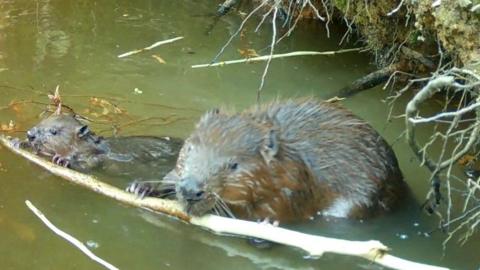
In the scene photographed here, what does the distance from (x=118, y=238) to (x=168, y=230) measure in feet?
0.77

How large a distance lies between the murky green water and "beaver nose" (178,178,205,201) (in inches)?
12.5

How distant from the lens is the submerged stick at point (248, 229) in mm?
2869

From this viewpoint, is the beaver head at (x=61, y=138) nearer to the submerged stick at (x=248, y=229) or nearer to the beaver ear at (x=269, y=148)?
the submerged stick at (x=248, y=229)

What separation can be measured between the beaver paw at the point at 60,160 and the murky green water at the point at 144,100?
16 centimetres

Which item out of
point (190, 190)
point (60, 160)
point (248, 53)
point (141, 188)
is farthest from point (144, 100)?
point (190, 190)

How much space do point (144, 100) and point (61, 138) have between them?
94 centimetres

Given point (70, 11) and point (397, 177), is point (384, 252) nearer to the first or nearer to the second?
point (397, 177)

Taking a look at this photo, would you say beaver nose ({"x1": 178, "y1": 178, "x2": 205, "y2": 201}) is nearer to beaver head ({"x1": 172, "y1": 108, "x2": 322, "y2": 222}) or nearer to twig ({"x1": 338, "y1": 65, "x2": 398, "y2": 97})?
beaver head ({"x1": 172, "y1": 108, "x2": 322, "y2": 222})

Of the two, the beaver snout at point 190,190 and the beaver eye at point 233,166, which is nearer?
the beaver snout at point 190,190


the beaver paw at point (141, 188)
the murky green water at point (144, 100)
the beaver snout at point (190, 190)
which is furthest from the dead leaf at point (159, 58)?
the beaver snout at point (190, 190)

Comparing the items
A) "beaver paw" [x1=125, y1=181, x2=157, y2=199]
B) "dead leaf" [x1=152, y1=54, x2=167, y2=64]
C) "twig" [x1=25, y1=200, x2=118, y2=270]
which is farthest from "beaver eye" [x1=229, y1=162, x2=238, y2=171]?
"dead leaf" [x1=152, y1=54, x2=167, y2=64]

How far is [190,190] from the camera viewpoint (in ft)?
11.1

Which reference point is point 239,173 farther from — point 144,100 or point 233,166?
point 144,100

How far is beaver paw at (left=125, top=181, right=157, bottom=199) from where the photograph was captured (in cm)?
382
